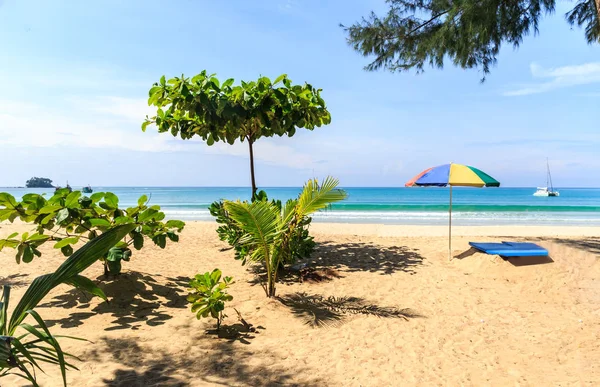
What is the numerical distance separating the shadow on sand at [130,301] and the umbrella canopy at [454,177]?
198 inches

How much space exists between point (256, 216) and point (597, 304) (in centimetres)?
510

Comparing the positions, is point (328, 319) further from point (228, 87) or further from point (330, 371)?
point (228, 87)

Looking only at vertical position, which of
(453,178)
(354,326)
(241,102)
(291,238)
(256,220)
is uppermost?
(241,102)

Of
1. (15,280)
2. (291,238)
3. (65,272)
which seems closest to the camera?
(65,272)

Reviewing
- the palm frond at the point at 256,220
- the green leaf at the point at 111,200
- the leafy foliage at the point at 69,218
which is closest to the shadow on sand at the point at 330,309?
the palm frond at the point at 256,220

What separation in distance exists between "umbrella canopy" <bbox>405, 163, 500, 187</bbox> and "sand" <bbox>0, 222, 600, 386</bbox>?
154 centimetres

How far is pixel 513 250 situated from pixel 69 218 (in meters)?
7.43

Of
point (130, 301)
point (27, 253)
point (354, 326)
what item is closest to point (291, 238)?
point (354, 326)

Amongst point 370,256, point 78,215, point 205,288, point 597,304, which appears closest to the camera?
point 205,288

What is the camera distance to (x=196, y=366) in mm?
3279

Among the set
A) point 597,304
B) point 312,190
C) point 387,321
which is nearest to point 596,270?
point 597,304

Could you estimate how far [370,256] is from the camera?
7.90 m

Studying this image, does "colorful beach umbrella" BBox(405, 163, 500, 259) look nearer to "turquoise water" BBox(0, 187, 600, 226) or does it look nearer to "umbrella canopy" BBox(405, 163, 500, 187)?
"umbrella canopy" BBox(405, 163, 500, 187)

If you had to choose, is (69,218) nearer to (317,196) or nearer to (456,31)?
(317,196)
